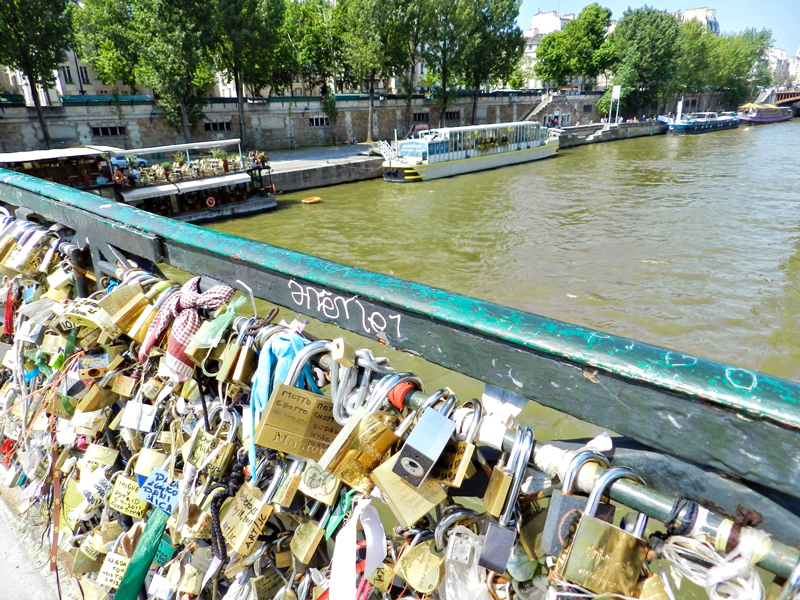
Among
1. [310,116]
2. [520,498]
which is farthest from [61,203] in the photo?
[310,116]

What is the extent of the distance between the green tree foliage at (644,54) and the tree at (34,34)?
164 ft

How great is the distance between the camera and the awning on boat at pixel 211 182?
60.5 feet

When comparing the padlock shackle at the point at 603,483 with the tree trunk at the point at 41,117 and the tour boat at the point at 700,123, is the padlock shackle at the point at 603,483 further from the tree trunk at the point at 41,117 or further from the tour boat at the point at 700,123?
the tour boat at the point at 700,123

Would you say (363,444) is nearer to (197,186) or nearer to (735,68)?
(197,186)

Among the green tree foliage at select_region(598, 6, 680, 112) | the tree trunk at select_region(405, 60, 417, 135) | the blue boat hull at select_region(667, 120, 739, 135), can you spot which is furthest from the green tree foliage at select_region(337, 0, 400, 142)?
the blue boat hull at select_region(667, 120, 739, 135)

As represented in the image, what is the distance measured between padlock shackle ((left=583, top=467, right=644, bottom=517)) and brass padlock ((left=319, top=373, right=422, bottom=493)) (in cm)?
41

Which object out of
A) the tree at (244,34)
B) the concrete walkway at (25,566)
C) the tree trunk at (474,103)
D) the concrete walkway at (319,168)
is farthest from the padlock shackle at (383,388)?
the tree trunk at (474,103)

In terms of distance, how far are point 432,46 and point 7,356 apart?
128 feet

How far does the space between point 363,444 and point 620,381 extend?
51 cm

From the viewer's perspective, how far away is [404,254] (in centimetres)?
1458

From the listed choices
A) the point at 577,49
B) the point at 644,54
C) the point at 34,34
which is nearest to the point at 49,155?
the point at 34,34

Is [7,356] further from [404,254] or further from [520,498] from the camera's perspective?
[404,254]

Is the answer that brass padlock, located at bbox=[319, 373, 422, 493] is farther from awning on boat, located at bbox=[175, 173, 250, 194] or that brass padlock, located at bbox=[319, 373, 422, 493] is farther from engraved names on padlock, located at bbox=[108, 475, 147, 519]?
awning on boat, located at bbox=[175, 173, 250, 194]

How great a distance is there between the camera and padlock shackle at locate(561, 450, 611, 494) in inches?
33.1
